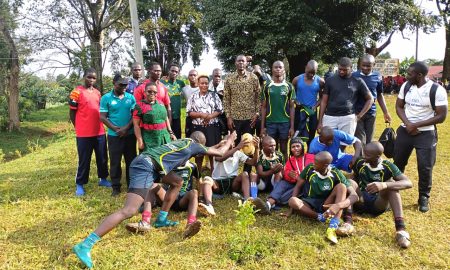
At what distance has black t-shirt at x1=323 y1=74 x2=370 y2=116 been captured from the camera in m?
5.05

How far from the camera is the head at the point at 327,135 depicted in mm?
4531

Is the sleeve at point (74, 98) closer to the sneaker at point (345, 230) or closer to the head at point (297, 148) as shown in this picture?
the head at point (297, 148)

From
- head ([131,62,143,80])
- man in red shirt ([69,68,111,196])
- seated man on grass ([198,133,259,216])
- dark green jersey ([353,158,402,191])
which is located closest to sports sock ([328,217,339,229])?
dark green jersey ([353,158,402,191])

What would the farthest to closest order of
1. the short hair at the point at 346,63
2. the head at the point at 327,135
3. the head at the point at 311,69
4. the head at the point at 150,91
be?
the head at the point at 311,69 → the short hair at the point at 346,63 → the head at the point at 150,91 → the head at the point at 327,135

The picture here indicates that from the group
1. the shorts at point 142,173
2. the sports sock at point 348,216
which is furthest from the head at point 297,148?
the shorts at point 142,173

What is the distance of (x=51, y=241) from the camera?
388cm

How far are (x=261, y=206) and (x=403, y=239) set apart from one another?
1517mm

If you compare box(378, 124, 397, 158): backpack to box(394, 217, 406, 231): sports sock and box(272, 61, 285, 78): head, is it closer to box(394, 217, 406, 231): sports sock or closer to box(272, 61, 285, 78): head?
box(394, 217, 406, 231): sports sock

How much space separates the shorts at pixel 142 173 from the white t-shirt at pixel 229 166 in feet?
4.70

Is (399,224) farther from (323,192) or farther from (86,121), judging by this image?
(86,121)

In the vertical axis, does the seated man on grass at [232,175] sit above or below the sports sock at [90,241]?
above

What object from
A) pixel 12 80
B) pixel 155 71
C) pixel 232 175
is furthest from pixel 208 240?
pixel 12 80

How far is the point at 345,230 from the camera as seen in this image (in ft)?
12.1

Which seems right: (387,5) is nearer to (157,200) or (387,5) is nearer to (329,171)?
(329,171)
